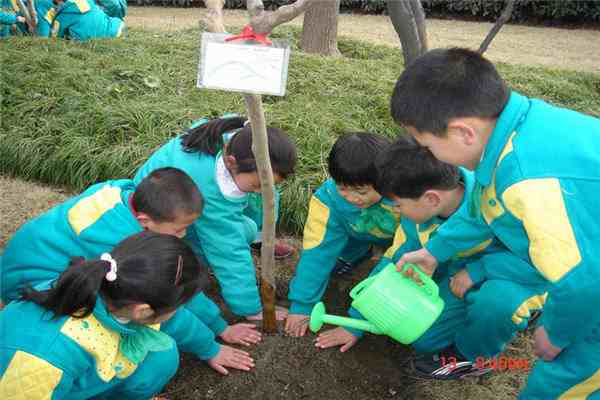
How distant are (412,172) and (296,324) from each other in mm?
787

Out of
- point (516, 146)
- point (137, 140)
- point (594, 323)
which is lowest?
point (137, 140)

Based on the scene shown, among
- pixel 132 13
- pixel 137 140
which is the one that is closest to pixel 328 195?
pixel 137 140

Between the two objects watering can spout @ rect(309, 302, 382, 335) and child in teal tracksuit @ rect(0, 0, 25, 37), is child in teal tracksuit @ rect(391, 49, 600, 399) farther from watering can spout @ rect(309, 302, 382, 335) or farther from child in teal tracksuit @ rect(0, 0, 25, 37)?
child in teal tracksuit @ rect(0, 0, 25, 37)

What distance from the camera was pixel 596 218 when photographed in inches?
47.4

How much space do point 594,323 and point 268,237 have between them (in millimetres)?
1019

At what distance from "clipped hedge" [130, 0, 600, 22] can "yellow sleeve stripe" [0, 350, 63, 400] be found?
10.4m

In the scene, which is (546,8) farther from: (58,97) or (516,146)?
(516,146)

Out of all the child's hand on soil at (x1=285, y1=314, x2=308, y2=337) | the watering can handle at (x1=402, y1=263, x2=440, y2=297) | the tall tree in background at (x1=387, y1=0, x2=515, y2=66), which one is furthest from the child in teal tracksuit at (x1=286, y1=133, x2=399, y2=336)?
the watering can handle at (x1=402, y1=263, x2=440, y2=297)

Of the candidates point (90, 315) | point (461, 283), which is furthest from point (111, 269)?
point (461, 283)

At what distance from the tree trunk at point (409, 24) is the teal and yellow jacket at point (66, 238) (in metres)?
1.11

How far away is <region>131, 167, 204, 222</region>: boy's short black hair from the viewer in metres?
1.81

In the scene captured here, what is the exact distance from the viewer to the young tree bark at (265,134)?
4.86ft

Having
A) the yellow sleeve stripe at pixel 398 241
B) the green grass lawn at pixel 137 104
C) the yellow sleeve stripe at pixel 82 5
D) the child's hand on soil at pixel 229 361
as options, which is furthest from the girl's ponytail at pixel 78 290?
the yellow sleeve stripe at pixel 82 5

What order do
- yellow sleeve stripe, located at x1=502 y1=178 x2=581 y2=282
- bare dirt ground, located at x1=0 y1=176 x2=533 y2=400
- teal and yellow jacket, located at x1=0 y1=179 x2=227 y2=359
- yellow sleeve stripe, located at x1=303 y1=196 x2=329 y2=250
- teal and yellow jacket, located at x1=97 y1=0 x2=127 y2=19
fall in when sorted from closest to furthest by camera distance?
1. yellow sleeve stripe, located at x1=502 y1=178 x2=581 y2=282
2. teal and yellow jacket, located at x1=0 y1=179 x2=227 y2=359
3. bare dirt ground, located at x1=0 y1=176 x2=533 y2=400
4. yellow sleeve stripe, located at x1=303 y1=196 x2=329 y2=250
5. teal and yellow jacket, located at x1=97 y1=0 x2=127 y2=19
